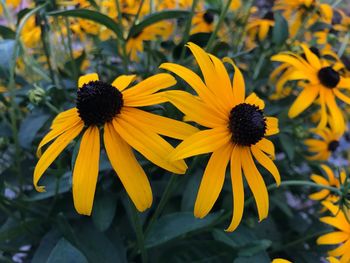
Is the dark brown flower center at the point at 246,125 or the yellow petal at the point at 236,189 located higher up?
the dark brown flower center at the point at 246,125

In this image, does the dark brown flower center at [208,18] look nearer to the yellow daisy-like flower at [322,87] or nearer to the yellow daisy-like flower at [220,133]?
the yellow daisy-like flower at [322,87]

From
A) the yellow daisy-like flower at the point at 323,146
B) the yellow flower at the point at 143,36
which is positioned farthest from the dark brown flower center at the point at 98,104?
the yellow daisy-like flower at the point at 323,146

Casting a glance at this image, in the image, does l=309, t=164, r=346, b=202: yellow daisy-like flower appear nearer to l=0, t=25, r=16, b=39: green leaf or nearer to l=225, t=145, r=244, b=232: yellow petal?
l=225, t=145, r=244, b=232: yellow petal

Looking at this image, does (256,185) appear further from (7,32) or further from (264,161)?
(7,32)

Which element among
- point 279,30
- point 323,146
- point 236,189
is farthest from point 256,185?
point 323,146

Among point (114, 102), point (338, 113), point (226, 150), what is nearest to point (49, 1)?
point (114, 102)

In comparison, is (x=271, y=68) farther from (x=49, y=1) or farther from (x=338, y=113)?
(x=49, y=1)
